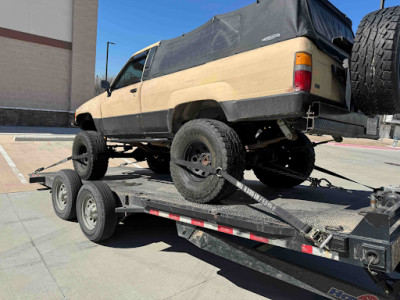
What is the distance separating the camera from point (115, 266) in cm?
341

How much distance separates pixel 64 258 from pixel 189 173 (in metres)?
1.71

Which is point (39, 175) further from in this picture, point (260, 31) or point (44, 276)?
point (260, 31)

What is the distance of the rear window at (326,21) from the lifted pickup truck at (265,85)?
0.06ft

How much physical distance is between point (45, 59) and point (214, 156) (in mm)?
22403

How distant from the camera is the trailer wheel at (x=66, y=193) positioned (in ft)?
15.1

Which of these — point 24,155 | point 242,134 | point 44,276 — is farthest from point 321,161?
point 44,276

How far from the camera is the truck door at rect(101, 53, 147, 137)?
4668 millimetres

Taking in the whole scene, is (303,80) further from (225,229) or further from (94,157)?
(94,157)

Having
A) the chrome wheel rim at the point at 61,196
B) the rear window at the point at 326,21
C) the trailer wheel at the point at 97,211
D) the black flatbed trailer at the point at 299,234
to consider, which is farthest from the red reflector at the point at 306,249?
the chrome wheel rim at the point at 61,196

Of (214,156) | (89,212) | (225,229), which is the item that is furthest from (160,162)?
(225,229)

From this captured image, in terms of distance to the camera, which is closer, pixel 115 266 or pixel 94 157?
pixel 115 266

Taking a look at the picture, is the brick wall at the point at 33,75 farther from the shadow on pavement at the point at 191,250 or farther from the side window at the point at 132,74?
the shadow on pavement at the point at 191,250

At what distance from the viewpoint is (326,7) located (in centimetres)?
332

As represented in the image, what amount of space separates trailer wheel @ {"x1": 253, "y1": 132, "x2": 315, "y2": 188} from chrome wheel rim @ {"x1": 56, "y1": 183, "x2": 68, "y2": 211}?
3.07m
